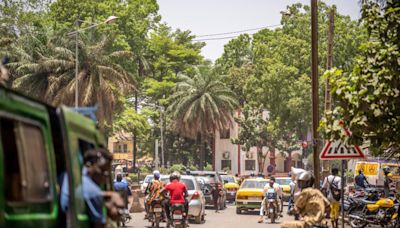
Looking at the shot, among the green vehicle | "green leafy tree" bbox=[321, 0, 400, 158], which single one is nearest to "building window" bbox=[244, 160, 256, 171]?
"green leafy tree" bbox=[321, 0, 400, 158]

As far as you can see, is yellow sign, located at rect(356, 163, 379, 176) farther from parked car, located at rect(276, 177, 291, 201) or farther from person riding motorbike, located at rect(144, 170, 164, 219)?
person riding motorbike, located at rect(144, 170, 164, 219)

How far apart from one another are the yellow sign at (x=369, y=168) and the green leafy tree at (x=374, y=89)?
3293cm

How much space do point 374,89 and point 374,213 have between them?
30.0 feet

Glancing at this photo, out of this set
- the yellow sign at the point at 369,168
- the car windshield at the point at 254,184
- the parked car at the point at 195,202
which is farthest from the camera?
the yellow sign at the point at 369,168

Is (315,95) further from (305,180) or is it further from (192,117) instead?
(192,117)

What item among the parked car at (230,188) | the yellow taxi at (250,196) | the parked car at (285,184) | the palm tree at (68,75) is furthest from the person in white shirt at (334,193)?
the palm tree at (68,75)

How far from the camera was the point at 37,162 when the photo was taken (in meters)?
6.06

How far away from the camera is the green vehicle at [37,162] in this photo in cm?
541

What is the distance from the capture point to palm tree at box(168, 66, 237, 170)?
252 ft

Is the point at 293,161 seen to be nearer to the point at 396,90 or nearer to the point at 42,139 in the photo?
the point at 396,90

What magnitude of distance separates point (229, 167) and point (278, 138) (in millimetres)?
17159

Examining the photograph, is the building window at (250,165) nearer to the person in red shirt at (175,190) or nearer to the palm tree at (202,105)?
the palm tree at (202,105)

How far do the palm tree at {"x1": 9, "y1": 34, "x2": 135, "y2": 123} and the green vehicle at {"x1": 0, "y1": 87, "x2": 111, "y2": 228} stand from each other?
47.0 meters

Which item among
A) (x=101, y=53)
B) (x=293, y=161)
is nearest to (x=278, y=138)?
(x=293, y=161)
